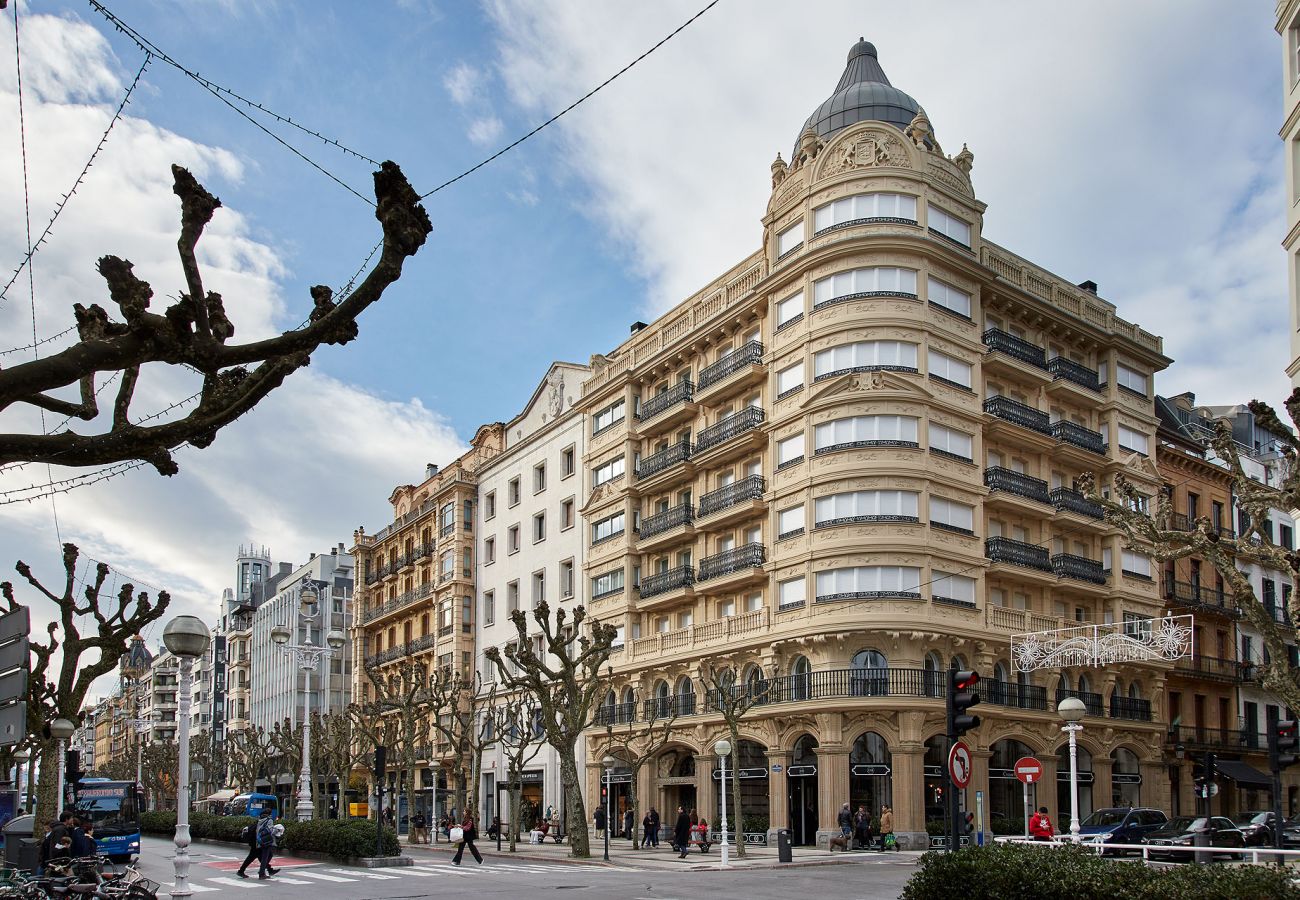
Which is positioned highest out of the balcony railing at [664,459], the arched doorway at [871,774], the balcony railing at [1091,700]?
the balcony railing at [664,459]

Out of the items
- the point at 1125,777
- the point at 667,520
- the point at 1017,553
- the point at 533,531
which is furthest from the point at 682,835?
the point at 533,531

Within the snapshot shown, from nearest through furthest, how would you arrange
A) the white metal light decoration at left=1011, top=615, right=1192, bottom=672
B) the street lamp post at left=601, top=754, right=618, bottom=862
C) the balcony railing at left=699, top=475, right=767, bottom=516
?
the street lamp post at left=601, top=754, right=618, bottom=862
the white metal light decoration at left=1011, top=615, right=1192, bottom=672
the balcony railing at left=699, top=475, right=767, bottom=516

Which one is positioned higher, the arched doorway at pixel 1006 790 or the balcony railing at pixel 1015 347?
the balcony railing at pixel 1015 347

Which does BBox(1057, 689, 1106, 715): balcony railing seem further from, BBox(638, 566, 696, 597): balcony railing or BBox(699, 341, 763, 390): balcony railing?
BBox(699, 341, 763, 390): balcony railing

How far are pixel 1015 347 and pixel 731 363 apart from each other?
10.4 metres

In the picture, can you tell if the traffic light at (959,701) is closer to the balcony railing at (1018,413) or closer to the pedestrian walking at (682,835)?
the pedestrian walking at (682,835)

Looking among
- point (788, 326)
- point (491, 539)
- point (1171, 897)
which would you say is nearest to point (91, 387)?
point (1171, 897)

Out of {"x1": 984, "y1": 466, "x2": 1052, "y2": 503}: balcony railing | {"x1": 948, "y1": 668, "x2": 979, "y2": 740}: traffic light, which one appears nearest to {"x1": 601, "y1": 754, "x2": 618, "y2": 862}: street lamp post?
{"x1": 984, "y1": 466, "x2": 1052, "y2": 503}: balcony railing

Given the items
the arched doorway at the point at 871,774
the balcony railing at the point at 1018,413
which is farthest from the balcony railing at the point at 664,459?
the arched doorway at the point at 871,774

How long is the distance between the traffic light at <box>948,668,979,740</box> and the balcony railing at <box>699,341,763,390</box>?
2781 centimetres

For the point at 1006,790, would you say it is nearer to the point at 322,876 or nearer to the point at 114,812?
the point at 322,876

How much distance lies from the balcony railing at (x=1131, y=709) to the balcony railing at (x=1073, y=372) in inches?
473

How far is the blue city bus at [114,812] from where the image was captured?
36.6 meters

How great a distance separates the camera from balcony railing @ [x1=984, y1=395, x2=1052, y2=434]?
1689 inches
